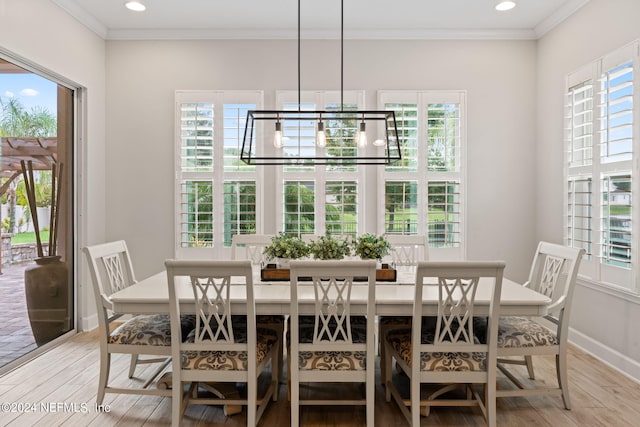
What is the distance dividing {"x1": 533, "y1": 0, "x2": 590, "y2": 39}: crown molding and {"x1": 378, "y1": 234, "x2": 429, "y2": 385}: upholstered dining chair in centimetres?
238

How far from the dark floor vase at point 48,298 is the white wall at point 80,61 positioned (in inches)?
7.1

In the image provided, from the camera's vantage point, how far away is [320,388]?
2.72 m

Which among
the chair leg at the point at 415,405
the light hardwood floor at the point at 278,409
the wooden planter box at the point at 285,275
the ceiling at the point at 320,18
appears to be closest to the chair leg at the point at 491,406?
the light hardwood floor at the point at 278,409

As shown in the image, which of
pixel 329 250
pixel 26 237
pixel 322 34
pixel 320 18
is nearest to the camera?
pixel 329 250

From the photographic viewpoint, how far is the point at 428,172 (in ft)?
13.9

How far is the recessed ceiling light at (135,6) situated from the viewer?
3.60 m

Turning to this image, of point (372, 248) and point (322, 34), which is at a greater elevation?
point (322, 34)

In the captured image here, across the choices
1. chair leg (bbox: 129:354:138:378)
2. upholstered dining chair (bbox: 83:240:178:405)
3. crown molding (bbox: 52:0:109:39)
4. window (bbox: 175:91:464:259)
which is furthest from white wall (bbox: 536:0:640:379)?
crown molding (bbox: 52:0:109:39)

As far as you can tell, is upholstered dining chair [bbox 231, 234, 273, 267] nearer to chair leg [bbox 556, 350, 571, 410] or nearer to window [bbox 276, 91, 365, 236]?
window [bbox 276, 91, 365, 236]

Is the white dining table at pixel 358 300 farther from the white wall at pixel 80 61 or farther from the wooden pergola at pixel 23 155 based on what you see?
the white wall at pixel 80 61

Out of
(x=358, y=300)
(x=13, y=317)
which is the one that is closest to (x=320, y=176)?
(x=358, y=300)

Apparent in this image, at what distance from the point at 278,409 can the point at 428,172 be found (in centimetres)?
274

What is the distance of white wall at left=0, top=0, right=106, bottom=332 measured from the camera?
121 inches

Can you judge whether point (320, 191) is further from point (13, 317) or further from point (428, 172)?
point (13, 317)
